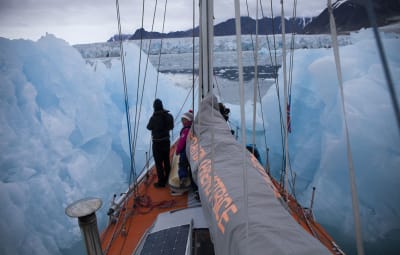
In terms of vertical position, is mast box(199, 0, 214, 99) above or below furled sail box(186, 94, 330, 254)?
above

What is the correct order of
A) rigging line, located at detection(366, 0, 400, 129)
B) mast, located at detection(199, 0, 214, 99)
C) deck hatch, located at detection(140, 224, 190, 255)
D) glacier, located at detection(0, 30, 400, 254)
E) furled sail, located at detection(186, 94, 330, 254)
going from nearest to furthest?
rigging line, located at detection(366, 0, 400, 129) → furled sail, located at detection(186, 94, 330, 254) → deck hatch, located at detection(140, 224, 190, 255) → mast, located at detection(199, 0, 214, 99) → glacier, located at detection(0, 30, 400, 254)

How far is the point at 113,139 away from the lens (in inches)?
267

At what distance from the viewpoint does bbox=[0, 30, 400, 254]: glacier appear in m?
4.17

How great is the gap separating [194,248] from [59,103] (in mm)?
6189

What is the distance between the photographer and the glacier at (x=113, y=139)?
4172 mm

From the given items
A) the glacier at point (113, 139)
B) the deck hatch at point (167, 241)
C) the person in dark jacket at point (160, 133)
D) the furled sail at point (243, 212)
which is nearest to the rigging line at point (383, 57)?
the furled sail at point (243, 212)

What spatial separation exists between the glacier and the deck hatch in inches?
135

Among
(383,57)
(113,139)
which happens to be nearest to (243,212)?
(383,57)

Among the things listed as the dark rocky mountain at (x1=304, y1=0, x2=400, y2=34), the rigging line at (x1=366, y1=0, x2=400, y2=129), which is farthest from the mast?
the rigging line at (x1=366, y1=0, x2=400, y2=129)

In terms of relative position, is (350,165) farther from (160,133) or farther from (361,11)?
(160,133)

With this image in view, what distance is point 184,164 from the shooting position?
7.17 ft

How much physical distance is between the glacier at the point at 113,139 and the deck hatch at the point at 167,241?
3.44m

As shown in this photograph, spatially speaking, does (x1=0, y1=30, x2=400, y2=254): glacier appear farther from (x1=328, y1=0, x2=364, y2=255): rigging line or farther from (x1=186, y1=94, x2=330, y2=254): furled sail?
(x1=328, y1=0, x2=364, y2=255): rigging line

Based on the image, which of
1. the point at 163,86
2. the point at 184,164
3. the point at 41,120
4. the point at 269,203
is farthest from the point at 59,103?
the point at 269,203
